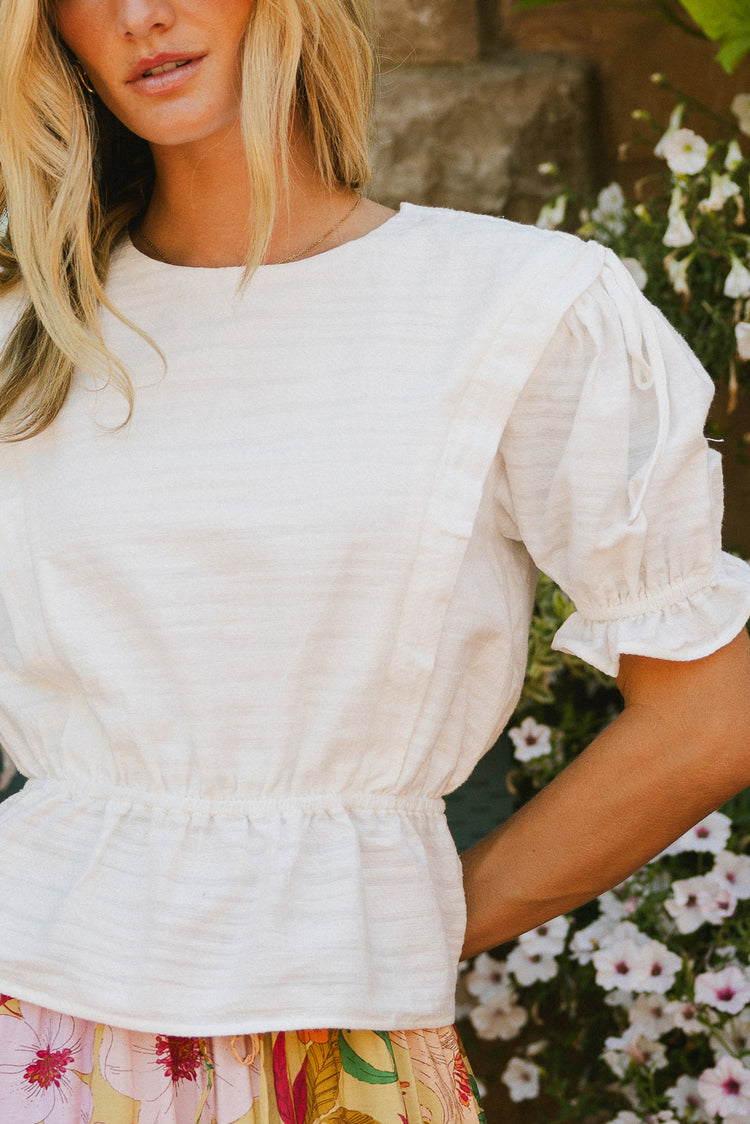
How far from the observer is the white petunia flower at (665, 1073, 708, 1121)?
168 cm

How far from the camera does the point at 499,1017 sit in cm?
186

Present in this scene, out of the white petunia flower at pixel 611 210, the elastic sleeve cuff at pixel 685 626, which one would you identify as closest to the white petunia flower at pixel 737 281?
the white petunia flower at pixel 611 210

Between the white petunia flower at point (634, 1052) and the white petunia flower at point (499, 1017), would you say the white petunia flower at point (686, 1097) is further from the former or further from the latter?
the white petunia flower at point (499, 1017)

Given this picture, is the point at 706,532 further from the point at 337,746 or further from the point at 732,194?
the point at 732,194

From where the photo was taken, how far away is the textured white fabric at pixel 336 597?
1.04 metres

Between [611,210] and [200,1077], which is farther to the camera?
[611,210]

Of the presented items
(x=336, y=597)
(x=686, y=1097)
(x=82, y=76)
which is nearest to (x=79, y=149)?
(x=82, y=76)

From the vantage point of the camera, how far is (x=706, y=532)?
1.07 meters

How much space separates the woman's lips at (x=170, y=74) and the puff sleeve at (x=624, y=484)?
14.9 inches

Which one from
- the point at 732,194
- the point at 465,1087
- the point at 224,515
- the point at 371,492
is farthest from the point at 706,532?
the point at 732,194

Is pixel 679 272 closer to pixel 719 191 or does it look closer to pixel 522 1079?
pixel 719 191

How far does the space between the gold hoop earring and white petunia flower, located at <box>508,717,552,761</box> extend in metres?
1.00

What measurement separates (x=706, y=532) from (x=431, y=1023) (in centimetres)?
45

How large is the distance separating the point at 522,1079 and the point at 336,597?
1.07 metres
